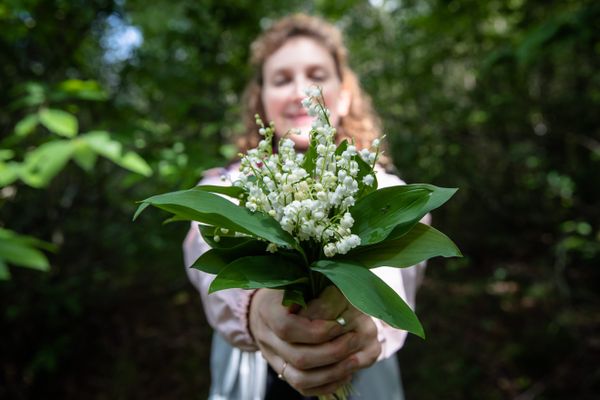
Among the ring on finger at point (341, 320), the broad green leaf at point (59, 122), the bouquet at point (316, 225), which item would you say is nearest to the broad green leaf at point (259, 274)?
the bouquet at point (316, 225)

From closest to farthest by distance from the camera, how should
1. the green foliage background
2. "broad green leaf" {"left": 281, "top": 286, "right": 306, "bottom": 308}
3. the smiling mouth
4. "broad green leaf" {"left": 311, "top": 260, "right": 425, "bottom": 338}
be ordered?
"broad green leaf" {"left": 311, "top": 260, "right": 425, "bottom": 338}
"broad green leaf" {"left": 281, "top": 286, "right": 306, "bottom": 308}
the smiling mouth
the green foliage background

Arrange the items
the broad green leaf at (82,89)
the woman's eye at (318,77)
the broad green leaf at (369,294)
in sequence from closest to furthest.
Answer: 1. the broad green leaf at (369,294)
2. the woman's eye at (318,77)
3. the broad green leaf at (82,89)

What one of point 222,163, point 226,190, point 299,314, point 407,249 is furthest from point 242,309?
point 222,163

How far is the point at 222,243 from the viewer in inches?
36.7

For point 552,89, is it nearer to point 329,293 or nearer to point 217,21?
point 217,21

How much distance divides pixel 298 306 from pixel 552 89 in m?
5.19

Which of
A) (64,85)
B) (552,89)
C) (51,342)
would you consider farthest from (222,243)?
(552,89)

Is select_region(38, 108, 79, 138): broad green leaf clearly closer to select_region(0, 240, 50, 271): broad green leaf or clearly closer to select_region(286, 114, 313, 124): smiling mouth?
select_region(0, 240, 50, 271): broad green leaf

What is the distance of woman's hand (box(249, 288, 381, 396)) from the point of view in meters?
0.92

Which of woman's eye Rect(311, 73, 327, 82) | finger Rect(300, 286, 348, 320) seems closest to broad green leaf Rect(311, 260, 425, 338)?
finger Rect(300, 286, 348, 320)

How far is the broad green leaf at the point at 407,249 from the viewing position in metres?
0.83

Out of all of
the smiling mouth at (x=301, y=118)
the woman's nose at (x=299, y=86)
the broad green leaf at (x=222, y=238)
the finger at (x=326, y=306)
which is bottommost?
the finger at (x=326, y=306)

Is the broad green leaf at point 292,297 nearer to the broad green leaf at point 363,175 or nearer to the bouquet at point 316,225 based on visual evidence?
the bouquet at point 316,225

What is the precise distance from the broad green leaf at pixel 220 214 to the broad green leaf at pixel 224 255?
0.07 metres
